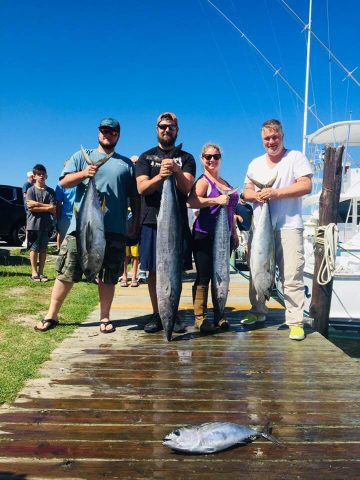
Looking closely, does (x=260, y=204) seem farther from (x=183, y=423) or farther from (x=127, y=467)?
(x=127, y=467)

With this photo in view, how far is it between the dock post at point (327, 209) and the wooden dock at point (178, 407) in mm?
1211

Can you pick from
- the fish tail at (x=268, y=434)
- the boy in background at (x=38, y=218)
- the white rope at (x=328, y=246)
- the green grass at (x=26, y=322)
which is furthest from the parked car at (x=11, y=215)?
the fish tail at (x=268, y=434)

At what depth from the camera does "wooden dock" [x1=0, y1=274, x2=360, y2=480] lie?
1.95 meters

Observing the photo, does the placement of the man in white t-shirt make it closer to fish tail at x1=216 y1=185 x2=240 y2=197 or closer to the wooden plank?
fish tail at x1=216 y1=185 x2=240 y2=197

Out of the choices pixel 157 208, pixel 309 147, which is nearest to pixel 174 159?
pixel 157 208

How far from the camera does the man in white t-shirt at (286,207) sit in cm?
396

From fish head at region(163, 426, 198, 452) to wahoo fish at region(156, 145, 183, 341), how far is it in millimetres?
1613

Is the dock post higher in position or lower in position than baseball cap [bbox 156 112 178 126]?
lower

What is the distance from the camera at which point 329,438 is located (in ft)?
7.23

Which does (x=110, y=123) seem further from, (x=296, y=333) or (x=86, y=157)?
(x=296, y=333)

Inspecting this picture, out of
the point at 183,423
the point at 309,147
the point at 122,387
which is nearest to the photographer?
the point at 183,423

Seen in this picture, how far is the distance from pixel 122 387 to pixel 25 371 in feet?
2.34

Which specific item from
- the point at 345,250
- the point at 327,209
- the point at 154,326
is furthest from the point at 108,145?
the point at 345,250

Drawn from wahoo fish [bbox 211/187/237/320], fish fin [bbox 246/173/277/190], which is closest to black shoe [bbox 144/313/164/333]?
wahoo fish [bbox 211/187/237/320]
